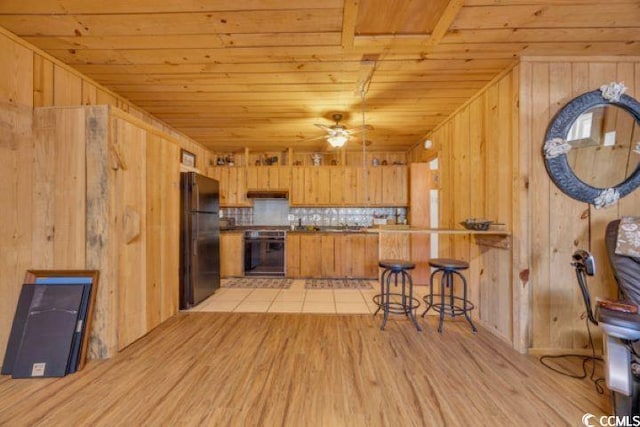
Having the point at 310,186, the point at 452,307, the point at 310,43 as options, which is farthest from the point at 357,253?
the point at 310,43

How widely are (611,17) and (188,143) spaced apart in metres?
5.11

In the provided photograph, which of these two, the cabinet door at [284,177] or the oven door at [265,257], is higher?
the cabinet door at [284,177]

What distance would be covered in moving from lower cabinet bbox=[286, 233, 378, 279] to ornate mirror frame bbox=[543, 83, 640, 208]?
285 cm

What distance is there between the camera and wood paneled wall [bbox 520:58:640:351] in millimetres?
2232

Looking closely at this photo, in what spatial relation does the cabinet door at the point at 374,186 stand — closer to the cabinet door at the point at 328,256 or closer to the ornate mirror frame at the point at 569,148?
the cabinet door at the point at 328,256

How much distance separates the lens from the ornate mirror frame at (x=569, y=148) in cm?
214

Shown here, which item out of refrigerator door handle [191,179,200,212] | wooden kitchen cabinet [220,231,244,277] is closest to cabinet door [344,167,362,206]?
wooden kitchen cabinet [220,231,244,277]

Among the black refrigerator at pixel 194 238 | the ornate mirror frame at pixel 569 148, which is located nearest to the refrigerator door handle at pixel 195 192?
the black refrigerator at pixel 194 238

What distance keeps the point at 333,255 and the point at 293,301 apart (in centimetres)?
146

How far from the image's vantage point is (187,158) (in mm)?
4512

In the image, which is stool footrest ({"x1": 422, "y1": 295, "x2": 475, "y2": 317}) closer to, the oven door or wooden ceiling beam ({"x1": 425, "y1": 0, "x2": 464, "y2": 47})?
wooden ceiling beam ({"x1": 425, "y1": 0, "x2": 464, "y2": 47})

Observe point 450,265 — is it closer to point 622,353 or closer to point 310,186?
point 622,353

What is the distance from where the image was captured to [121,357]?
2.15 metres

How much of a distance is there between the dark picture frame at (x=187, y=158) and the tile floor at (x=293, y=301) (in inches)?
84.9
